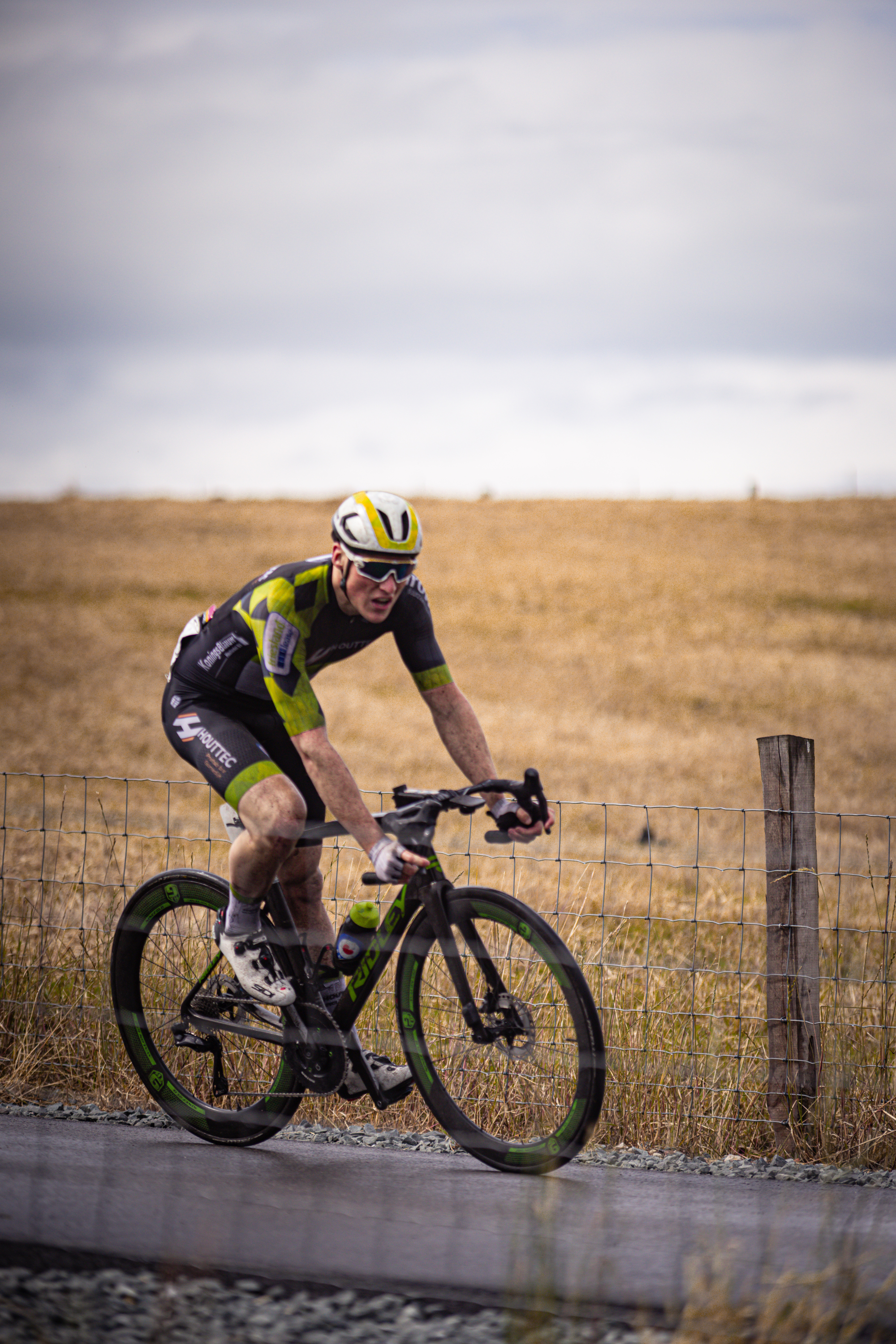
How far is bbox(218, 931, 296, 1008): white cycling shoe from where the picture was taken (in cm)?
441

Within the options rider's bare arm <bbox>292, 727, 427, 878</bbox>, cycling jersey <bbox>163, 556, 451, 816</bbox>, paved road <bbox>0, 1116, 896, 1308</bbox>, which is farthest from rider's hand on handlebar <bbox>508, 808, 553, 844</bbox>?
paved road <bbox>0, 1116, 896, 1308</bbox>

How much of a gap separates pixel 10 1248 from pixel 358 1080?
4.08 feet

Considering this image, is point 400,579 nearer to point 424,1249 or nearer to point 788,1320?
point 424,1249

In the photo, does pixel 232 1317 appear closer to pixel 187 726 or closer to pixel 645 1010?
pixel 187 726

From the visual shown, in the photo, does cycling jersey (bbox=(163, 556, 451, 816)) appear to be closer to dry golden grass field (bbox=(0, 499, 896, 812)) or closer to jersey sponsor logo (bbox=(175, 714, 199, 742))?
jersey sponsor logo (bbox=(175, 714, 199, 742))

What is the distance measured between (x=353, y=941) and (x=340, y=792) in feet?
1.98

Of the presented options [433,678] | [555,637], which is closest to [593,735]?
[555,637]

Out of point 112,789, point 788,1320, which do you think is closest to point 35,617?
point 112,789

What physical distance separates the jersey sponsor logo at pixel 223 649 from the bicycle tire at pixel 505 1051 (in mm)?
1167

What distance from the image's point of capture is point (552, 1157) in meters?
4.10

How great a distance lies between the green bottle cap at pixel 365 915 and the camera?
14.0ft

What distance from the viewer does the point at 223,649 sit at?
15.2ft

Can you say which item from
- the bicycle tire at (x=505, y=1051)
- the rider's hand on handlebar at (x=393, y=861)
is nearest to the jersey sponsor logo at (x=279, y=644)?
the rider's hand on handlebar at (x=393, y=861)

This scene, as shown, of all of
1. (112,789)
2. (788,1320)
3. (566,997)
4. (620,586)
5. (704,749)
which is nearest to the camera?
(788,1320)
